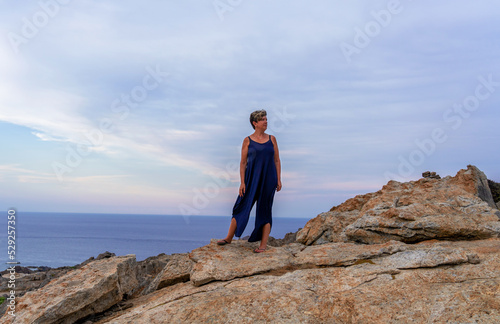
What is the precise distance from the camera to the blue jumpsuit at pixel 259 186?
8695 mm

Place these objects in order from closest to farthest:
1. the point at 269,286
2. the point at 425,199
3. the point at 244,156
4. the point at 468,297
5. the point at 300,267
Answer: the point at 468,297 → the point at 269,286 → the point at 300,267 → the point at 244,156 → the point at 425,199

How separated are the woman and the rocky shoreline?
2.20 feet

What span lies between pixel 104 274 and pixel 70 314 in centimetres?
94

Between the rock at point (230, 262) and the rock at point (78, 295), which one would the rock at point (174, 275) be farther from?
the rock at point (78, 295)

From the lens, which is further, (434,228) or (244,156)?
(244,156)

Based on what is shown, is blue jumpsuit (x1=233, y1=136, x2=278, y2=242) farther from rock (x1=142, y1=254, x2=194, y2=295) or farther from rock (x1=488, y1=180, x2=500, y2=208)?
A: rock (x1=488, y1=180, x2=500, y2=208)

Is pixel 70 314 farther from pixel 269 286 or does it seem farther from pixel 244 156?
pixel 244 156

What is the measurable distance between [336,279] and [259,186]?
3169mm

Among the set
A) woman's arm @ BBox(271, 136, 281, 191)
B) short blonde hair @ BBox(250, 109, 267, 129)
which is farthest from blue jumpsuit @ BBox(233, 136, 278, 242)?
short blonde hair @ BBox(250, 109, 267, 129)

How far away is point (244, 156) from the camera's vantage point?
29.0 ft

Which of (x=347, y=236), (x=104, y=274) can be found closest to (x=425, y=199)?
(x=347, y=236)

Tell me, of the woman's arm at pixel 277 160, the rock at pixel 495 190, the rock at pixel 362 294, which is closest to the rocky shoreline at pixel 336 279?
the rock at pixel 362 294

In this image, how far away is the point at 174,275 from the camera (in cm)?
807

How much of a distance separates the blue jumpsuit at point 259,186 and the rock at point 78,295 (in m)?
2.76
